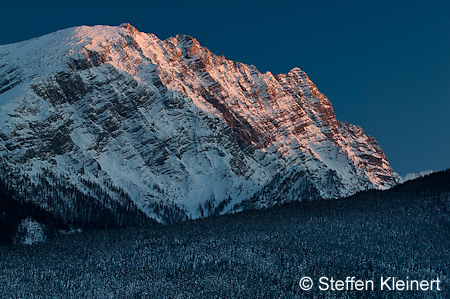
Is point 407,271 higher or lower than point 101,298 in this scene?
higher

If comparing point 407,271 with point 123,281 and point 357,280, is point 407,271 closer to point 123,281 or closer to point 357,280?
point 357,280

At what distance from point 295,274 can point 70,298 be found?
166 ft

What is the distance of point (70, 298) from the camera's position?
7500 inches

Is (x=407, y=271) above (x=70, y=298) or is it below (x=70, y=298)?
above

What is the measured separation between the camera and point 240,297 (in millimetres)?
183500

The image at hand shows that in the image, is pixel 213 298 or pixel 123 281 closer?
pixel 213 298

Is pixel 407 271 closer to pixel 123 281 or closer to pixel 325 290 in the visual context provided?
pixel 325 290

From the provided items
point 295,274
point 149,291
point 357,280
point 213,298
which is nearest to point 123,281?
point 149,291

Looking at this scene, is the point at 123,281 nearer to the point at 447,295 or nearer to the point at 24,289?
the point at 24,289

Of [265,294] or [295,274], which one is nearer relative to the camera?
[265,294]

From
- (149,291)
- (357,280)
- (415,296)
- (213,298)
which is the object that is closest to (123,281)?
(149,291)

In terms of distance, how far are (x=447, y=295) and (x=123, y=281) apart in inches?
2825

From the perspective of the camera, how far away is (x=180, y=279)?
199 meters

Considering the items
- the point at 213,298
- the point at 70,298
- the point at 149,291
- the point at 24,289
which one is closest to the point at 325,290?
the point at 213,298
